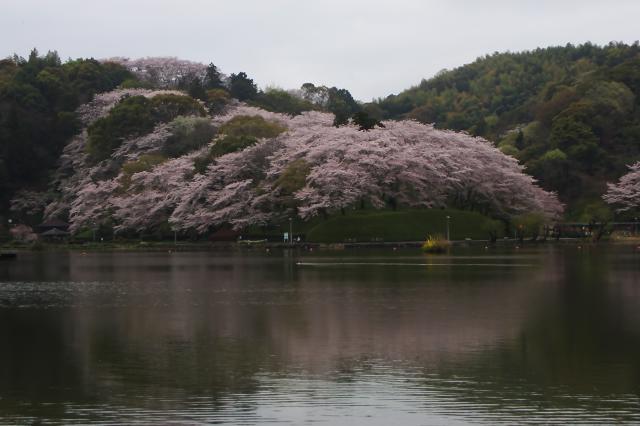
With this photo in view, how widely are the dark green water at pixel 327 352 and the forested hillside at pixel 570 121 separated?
5318 cm

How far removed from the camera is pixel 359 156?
Result: 72.2 metres

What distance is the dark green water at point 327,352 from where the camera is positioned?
12.8 meters

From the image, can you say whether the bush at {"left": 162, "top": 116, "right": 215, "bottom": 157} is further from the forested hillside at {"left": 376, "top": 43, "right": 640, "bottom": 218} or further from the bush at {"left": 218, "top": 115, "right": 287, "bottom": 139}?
→ the forested hillside at {"left": 376, "top": 43, "right": 640, "bottom": 218}

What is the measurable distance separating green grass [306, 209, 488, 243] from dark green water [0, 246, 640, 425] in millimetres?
36731

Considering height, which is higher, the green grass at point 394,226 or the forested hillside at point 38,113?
the forested hillside at point 38,113

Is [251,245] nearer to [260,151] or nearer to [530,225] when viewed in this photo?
[260,151]

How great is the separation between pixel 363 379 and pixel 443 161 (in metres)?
61.9

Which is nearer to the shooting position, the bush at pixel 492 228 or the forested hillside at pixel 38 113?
the bush at pixel 492 228

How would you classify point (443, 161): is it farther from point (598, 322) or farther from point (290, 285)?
point (598, 322)

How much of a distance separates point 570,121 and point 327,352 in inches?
2904

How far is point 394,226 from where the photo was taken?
235 ft

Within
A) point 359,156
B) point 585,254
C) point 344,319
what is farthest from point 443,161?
point 344,319

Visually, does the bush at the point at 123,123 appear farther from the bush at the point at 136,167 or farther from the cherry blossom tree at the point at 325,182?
the bush at the point at 136,167

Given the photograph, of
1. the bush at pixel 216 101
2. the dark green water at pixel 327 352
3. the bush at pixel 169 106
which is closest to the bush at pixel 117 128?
the bush at pixel 169 106
